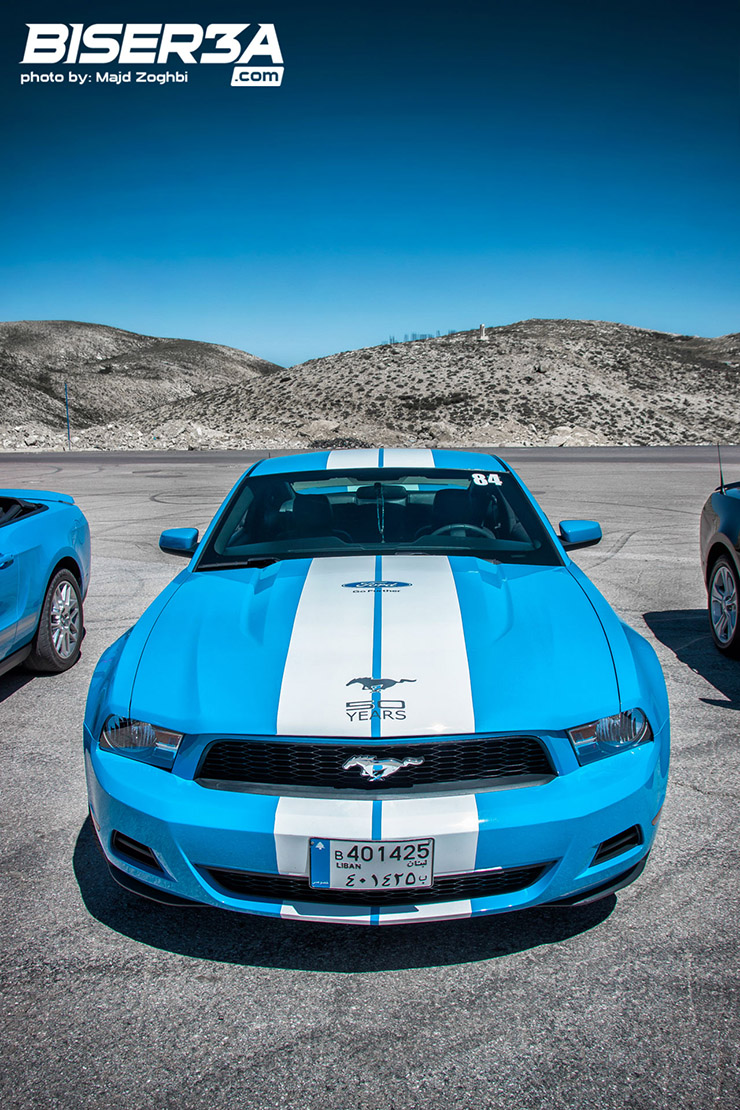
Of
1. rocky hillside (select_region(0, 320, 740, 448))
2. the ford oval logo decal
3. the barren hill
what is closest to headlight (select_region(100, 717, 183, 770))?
the ford oval logo decal

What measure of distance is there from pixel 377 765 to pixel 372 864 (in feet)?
0.89

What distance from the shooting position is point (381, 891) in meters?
2.33

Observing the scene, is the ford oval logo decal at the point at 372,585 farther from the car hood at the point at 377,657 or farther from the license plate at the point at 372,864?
the license plate at the point at 372,864

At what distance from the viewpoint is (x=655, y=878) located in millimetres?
3055

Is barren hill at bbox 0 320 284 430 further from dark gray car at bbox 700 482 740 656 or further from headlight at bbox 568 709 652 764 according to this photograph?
headlight at bbox 568 709 652 764

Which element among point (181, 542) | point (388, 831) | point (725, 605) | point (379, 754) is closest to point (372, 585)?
point (379, 754)

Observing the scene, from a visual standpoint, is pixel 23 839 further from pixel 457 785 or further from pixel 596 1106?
pixel 596 1106

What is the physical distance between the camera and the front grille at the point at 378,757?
2.43 meters

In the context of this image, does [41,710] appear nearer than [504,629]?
No

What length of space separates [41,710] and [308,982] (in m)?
3.00

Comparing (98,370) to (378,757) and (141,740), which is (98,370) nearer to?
(141,740)

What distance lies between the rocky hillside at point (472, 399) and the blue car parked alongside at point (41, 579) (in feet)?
150

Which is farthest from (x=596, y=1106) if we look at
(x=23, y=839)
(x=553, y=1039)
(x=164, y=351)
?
(x=164, y=351)

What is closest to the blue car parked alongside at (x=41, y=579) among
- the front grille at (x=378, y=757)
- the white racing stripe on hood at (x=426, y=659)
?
the white racing stripe on hood at (x=426, y=659)
